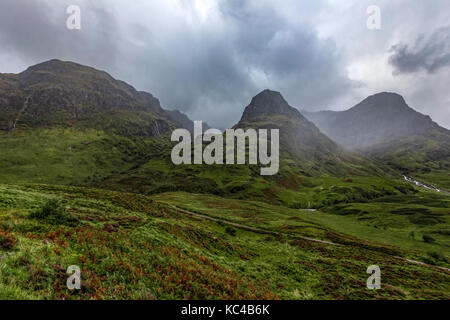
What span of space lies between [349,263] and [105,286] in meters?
37.8

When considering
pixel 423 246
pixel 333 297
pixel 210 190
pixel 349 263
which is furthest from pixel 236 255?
pixel 210 190

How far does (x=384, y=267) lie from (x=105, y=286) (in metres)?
44.2

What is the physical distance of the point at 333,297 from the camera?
23062 mm

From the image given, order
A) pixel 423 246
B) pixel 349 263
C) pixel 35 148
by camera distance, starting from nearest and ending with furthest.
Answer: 1. pixel 349 263
2. pixel 423 246
3. pixel 35 148

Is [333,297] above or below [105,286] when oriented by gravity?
below

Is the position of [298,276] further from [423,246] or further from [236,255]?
[423,246]
